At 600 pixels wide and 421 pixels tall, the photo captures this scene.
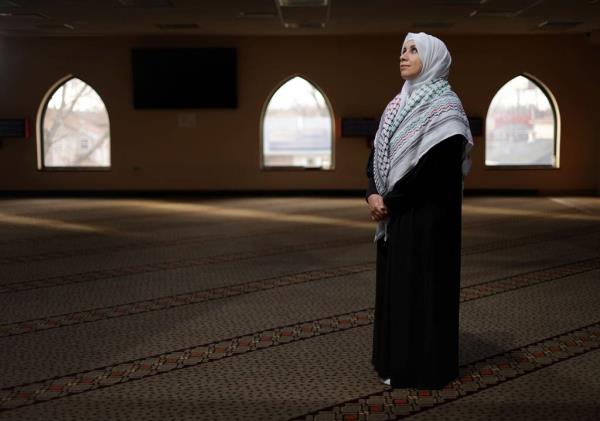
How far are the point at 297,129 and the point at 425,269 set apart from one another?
10.6m

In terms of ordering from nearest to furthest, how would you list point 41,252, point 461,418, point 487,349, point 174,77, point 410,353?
point 461,418 < point 410,353 < point 487,349 < point 41,252 < point 174,77

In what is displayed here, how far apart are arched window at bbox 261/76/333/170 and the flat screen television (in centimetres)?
91

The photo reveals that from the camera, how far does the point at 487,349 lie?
3.96 meters

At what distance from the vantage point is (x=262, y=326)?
4426mm

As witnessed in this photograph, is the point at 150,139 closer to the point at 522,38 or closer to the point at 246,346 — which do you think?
the point at 522,38

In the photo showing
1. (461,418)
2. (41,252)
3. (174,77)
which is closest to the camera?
(461,418)

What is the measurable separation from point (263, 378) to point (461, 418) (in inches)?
36.4

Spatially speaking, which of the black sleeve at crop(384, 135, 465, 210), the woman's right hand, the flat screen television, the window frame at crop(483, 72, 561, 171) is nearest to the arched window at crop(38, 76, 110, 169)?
the flat screen television

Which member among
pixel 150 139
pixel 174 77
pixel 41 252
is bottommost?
pixel 41 252

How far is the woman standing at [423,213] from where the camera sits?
3270 millimetres

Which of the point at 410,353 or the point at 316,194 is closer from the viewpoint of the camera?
the point at 410,353

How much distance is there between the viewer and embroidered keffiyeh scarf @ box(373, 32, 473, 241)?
3.24 metres

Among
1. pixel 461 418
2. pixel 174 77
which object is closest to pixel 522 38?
pixel 174 77

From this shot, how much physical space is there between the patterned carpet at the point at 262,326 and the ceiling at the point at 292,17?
2935mm
